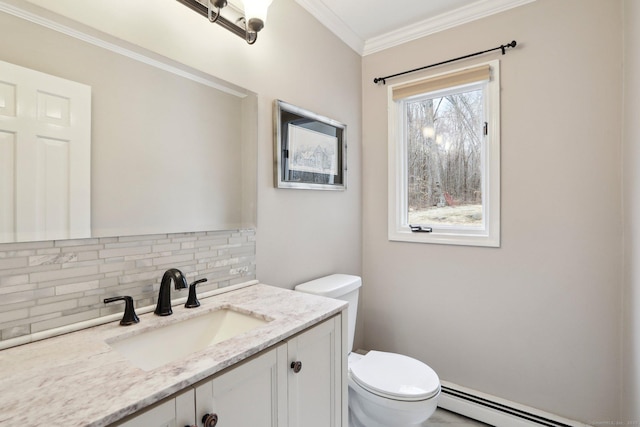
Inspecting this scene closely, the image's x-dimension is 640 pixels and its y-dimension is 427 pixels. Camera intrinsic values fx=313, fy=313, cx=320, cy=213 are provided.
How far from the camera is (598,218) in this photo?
5.08 feet

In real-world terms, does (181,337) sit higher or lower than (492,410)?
higher

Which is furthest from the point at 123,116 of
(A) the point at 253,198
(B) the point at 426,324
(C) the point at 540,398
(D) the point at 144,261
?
(C) the point at 540,398

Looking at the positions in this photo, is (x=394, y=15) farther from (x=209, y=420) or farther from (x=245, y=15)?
(x=209, y=420)

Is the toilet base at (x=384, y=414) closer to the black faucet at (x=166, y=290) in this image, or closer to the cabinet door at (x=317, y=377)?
the cabinet door at (x=317, y=377)

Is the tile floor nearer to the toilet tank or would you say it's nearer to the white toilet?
the white toilet

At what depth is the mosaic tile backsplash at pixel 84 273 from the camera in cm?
83

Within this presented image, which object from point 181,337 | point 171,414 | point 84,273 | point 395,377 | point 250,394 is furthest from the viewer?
Result: point 395,377

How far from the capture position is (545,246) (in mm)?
1681

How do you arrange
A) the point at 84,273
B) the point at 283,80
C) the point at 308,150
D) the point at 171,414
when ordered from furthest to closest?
the point at 308,150
the point at 283,80
the point at 84,273
the point at 171,414

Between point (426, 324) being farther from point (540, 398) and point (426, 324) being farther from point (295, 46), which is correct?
point (295, 46)

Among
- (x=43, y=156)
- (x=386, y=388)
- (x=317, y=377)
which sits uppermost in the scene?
(x=43, y=156)

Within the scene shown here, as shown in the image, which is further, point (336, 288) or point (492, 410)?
point (492, 410)

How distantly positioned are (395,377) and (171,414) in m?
1.09

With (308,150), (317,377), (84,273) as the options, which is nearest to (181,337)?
(84,273)
